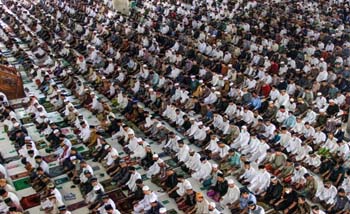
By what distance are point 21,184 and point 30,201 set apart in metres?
0.75

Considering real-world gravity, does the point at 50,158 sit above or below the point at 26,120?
above

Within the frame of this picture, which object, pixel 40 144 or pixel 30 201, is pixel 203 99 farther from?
pixel 30 201

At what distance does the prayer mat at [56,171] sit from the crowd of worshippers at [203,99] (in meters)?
0.23

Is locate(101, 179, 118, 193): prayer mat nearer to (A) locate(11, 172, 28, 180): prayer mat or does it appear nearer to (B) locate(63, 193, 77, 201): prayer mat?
(B) locate(63, 193, 77, 201): prayer mat

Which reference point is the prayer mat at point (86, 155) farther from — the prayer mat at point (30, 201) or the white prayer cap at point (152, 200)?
the white prayer cap at point (152, 200)

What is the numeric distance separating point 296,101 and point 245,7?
35.3ft

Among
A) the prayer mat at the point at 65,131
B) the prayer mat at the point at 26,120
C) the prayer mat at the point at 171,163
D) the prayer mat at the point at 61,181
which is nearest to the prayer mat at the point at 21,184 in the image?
the prayer mat at the point at 61,181

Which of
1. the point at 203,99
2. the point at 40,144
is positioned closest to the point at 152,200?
the point at 40,144

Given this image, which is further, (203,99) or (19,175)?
(203,99)

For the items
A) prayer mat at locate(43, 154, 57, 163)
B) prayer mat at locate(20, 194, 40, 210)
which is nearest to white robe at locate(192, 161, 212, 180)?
prayer mat at locate(20, 194, 40, 210)

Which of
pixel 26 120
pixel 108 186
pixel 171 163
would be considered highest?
pixel 171 163

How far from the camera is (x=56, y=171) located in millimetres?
10078

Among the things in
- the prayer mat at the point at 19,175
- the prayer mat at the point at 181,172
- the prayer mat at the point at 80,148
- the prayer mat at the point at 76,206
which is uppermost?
the prayer mat at the point at 181,172

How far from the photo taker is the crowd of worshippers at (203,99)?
889 centimetres
